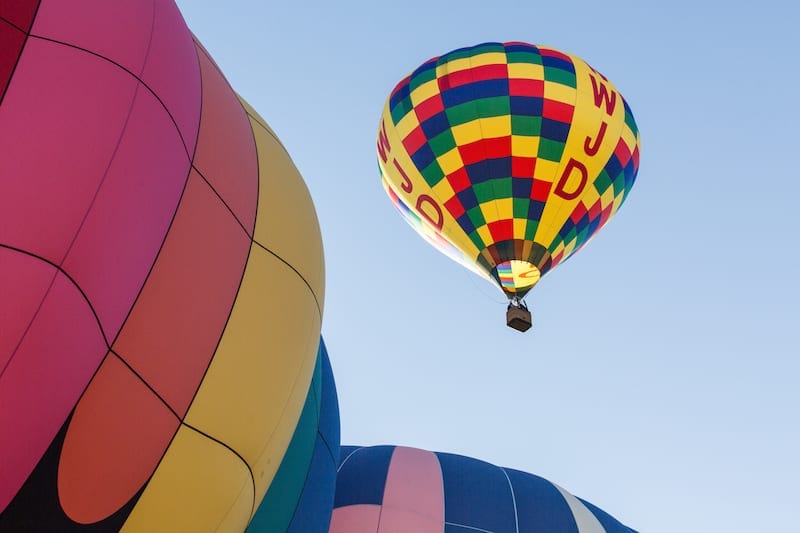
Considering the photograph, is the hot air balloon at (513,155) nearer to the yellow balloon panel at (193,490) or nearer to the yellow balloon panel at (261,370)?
the yellow balloon panel at (261,370)

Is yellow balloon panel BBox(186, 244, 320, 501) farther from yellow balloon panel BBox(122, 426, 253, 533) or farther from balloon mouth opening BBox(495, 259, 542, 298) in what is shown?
balloon mouth opening BBox(495, 259, 542, 298)

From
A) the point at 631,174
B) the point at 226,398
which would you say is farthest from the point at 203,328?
the point at 631,174

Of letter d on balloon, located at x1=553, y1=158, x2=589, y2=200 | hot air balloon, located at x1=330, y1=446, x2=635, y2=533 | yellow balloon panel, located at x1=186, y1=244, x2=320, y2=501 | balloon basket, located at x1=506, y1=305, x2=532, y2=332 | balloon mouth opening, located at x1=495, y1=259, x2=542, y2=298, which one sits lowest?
hot air balloon, located at x1=330, y1=446, x2=635, y2=533

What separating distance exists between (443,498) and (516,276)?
4.21 metres

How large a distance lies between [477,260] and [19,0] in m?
8.59

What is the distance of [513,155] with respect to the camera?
A: 10156 millimetres

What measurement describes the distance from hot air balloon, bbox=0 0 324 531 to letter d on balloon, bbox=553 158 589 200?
24.0 feet

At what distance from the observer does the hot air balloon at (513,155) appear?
10164 mm

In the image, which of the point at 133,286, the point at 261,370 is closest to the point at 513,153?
the point at 261,370

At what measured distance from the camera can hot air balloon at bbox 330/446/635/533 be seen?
21.4ft

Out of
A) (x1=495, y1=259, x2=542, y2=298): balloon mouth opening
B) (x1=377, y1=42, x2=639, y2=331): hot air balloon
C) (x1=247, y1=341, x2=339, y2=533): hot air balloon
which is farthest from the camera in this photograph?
(x1=495, y1=259, x2=542, y2=298): balloon mouth opening

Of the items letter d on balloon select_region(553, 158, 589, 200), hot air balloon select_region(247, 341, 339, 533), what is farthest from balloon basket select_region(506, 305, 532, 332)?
hot air balloon select_region(247, 341, 339, 533)

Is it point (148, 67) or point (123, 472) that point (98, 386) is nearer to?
point (123, 472)

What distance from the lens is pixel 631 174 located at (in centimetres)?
1102
